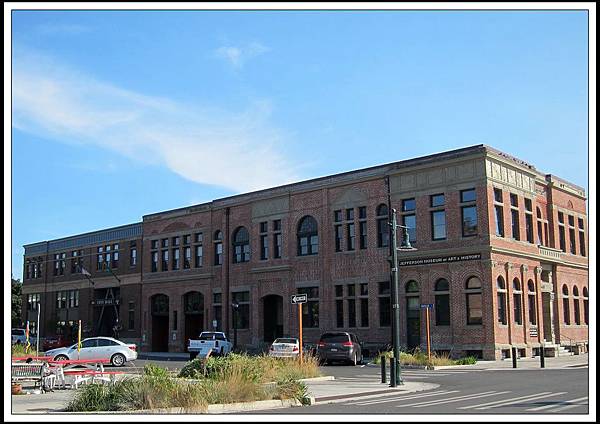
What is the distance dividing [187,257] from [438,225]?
22.3m

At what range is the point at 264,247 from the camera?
50906 millimetres

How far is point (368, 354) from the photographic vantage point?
43094 millimetres

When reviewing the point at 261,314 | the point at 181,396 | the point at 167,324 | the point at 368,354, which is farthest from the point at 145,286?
the point at 181,396

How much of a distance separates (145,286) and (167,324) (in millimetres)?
3593

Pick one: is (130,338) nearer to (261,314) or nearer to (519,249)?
(261,314)

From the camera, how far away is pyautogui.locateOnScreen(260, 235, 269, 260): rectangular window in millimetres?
50594

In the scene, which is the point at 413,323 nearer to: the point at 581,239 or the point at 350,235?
the point at 350,235

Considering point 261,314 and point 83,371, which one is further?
point 261,314

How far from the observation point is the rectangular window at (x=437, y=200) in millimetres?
41525

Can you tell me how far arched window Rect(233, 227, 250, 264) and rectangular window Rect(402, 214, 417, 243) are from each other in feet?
44.0

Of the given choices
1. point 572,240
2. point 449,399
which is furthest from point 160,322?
point 449,399

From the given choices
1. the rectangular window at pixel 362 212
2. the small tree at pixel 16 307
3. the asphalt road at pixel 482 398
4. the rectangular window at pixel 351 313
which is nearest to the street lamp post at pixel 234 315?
the rectangular window at pixel 351 313

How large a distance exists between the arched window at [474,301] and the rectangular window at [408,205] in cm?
545

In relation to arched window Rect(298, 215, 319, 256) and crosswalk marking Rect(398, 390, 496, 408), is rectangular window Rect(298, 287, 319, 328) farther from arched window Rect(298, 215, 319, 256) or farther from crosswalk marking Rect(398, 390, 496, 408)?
crosswalk marking Rect(398, 390, 496, 408)
